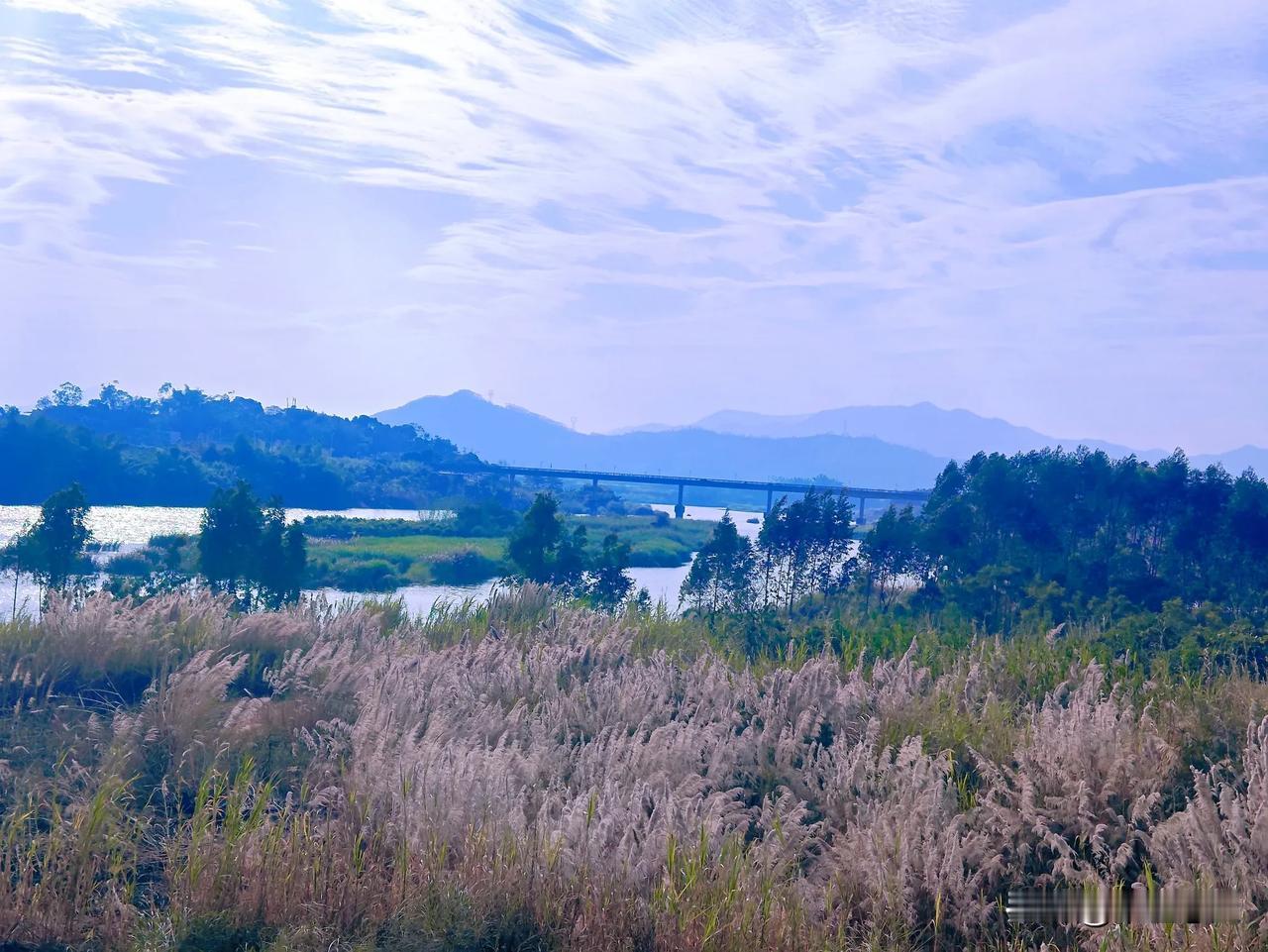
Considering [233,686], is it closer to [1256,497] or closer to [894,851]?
[894,851]

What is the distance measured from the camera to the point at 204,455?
8206 cm

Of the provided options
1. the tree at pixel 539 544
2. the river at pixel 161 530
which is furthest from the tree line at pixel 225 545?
the tree at pixel 539 544

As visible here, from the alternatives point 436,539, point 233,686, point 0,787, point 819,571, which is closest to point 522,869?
point 0,787

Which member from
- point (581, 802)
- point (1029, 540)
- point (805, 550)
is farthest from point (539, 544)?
point (581, 802)

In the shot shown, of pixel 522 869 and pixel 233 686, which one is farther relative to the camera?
pixel 233 686

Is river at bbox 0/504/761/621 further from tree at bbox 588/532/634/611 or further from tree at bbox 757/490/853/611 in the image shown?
tree at bbox 757/490/853/611

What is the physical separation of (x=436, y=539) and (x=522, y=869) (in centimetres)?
5395

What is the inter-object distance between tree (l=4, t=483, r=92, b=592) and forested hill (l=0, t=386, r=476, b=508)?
59.4 ft

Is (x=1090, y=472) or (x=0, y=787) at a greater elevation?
(x=1090, y=472)

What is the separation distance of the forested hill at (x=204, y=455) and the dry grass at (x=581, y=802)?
153 feet

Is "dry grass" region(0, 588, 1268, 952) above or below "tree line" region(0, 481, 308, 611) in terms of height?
above

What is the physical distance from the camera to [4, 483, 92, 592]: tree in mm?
31547

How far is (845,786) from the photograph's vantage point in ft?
19.2

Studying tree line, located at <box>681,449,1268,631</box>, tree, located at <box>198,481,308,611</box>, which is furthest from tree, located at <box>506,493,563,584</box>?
tree, located at <box>198,481,308,611</box>
